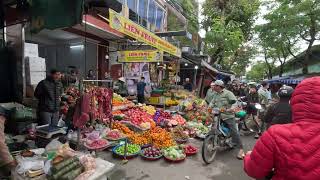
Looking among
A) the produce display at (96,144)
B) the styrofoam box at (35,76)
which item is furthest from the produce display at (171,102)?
the produce display at (96,144)

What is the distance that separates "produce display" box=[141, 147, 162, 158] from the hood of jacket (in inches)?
196

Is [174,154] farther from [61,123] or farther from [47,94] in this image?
[47,94]

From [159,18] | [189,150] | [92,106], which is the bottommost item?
[189,150]

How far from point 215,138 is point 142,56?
20.3ft

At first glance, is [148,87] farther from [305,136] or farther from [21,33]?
[305,136]

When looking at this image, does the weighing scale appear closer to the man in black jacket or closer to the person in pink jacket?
the man in black jacket

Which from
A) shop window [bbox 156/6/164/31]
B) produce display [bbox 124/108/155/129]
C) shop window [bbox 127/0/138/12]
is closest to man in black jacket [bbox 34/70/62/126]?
produce display [bbox 124/108/155/129]

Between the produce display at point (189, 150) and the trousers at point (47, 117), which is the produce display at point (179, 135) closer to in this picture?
the produce display at point (189, 150)

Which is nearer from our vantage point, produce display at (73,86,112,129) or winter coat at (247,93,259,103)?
produce display at (73,86,112,129)

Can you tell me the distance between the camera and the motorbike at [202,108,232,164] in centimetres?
631

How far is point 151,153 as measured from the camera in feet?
21.6

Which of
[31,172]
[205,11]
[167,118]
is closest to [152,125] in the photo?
[167,118]

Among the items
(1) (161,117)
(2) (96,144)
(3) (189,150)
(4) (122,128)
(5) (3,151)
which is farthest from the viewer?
(1) (161,117)

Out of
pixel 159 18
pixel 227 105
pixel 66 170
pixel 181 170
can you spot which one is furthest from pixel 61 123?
pixel 159 18
